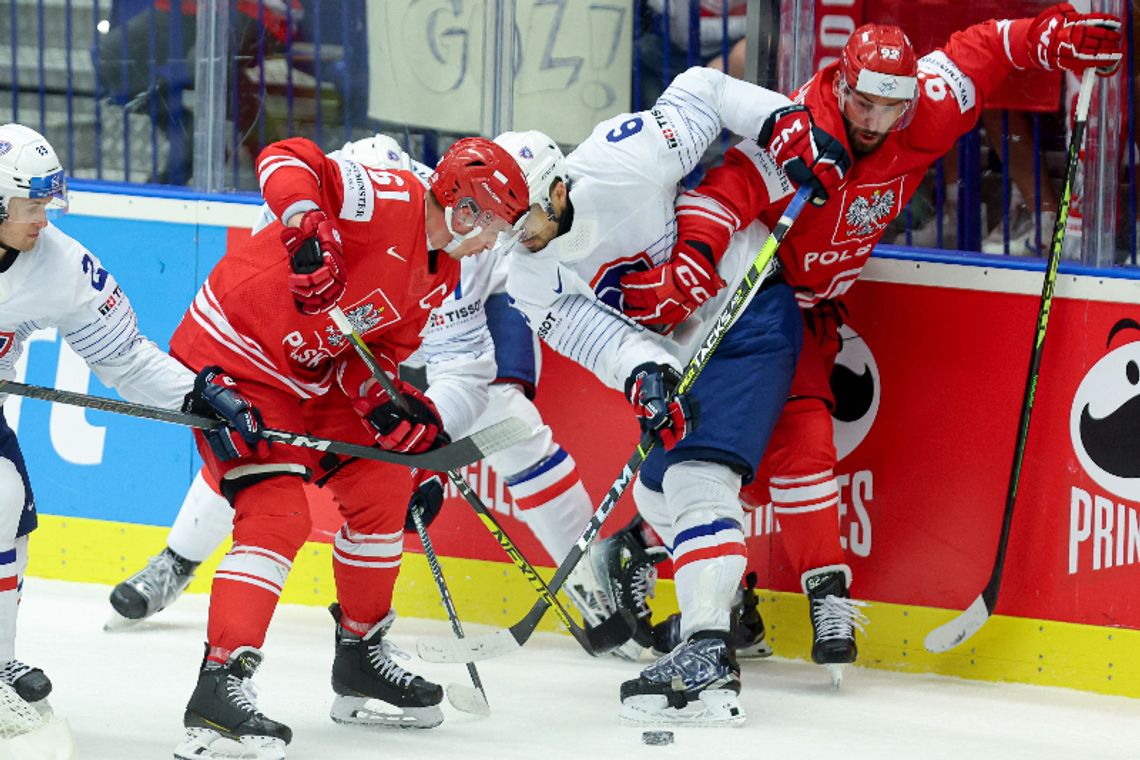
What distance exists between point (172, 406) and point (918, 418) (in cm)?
162

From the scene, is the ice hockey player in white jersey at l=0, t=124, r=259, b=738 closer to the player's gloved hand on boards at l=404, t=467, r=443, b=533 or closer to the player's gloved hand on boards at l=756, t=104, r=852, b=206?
the player's gloved hand on boards at l=404, t=467, r=443, b=533

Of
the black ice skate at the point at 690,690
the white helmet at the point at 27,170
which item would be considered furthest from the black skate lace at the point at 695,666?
the white helmet at the point at 27,170

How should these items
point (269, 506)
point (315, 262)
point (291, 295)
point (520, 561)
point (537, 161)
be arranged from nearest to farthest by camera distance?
point (315, 262) → point (269, 506) → point (291, 295) → point (537, 161) → point (520, 561)

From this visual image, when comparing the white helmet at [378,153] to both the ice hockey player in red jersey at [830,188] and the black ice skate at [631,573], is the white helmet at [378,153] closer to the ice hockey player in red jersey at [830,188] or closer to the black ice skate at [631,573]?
the ice hockey player in red jersey at [830,188]

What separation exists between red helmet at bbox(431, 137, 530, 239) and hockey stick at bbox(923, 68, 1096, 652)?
1156 millimetres

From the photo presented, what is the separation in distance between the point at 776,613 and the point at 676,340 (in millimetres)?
713

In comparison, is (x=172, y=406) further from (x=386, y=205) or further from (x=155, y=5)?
(x=155, y=5)

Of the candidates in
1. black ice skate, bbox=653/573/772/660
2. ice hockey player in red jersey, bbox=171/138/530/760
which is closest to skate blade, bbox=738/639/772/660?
black ice skate, bbox=653/573/772/660

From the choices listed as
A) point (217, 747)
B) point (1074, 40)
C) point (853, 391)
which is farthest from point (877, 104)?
point (217, 747)

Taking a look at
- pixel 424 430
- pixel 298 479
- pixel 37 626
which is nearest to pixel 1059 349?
pixel 424 430

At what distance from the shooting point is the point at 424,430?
3.69 metres

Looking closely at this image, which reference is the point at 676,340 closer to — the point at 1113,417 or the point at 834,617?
the point at 834,617

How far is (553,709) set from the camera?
3959 mm

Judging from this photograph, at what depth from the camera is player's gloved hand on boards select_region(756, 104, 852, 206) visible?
4020mm
